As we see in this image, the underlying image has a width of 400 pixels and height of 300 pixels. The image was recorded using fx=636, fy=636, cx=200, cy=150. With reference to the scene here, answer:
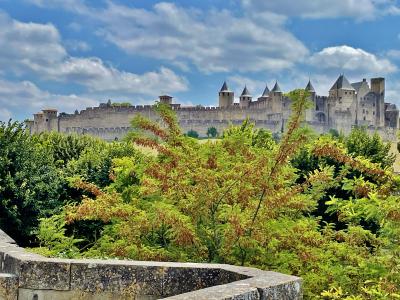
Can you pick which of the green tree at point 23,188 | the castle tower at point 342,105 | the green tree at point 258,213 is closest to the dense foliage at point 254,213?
the green tree at point 258,213

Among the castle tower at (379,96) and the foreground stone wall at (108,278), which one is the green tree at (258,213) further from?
the castle tower at (379,96)

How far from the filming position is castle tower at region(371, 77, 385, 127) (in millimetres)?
133500

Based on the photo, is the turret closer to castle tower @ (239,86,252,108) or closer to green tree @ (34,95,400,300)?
castle tower @ (239,86,252,108)

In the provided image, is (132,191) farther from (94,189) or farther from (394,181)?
(394,181)

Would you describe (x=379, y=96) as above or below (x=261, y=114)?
above

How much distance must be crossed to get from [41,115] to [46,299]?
433 ft

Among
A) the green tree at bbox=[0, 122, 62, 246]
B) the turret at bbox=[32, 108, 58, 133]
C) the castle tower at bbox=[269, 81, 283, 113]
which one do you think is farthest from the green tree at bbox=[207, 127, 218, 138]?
the green tree at bbox=[0, 122, 62, 246]

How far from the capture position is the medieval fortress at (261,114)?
12200 centimetres

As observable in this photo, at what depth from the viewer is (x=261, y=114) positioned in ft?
404

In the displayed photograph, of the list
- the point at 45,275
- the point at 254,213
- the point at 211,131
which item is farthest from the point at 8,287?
the point at 211,131

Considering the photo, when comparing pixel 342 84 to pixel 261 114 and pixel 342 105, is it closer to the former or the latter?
pixel 342 105

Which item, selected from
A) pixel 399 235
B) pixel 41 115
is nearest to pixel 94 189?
pixel 399 235

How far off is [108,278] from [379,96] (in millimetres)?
134141

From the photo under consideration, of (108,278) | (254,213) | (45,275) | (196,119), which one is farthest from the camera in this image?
(196,119)
